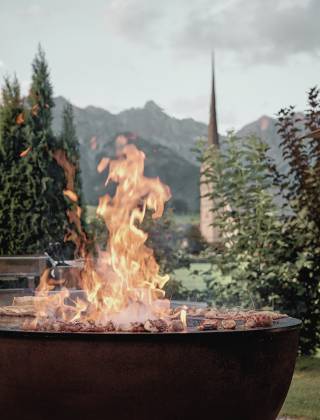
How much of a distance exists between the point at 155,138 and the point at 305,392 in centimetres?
1831

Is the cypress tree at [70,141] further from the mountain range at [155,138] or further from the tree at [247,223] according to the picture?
the mountain range at [155,138]

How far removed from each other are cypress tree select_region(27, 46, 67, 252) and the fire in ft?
15.3

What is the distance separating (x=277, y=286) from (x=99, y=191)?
10.0 m

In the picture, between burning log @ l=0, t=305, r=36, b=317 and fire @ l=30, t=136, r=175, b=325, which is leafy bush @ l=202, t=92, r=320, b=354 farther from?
burning log @ l=0, t=305, r=36, b=317

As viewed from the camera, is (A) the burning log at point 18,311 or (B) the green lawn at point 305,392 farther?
(B) the green lawn at point 305,392

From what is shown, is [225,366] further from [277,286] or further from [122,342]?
[277,286]

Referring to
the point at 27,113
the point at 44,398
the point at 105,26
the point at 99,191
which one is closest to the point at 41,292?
the point at 44,398

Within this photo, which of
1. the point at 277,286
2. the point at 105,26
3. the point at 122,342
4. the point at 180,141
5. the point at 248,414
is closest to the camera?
the point at 122,342

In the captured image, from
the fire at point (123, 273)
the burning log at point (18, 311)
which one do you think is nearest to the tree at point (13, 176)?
the fire at point (123, 273)

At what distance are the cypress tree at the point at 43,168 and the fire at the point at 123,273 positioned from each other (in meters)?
4.68

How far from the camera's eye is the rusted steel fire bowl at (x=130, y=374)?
97.9 inches

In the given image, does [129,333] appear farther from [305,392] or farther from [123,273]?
[305,392]

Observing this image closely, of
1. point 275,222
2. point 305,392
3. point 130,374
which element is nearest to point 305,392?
point 305,392

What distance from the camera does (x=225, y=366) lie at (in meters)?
2.58
